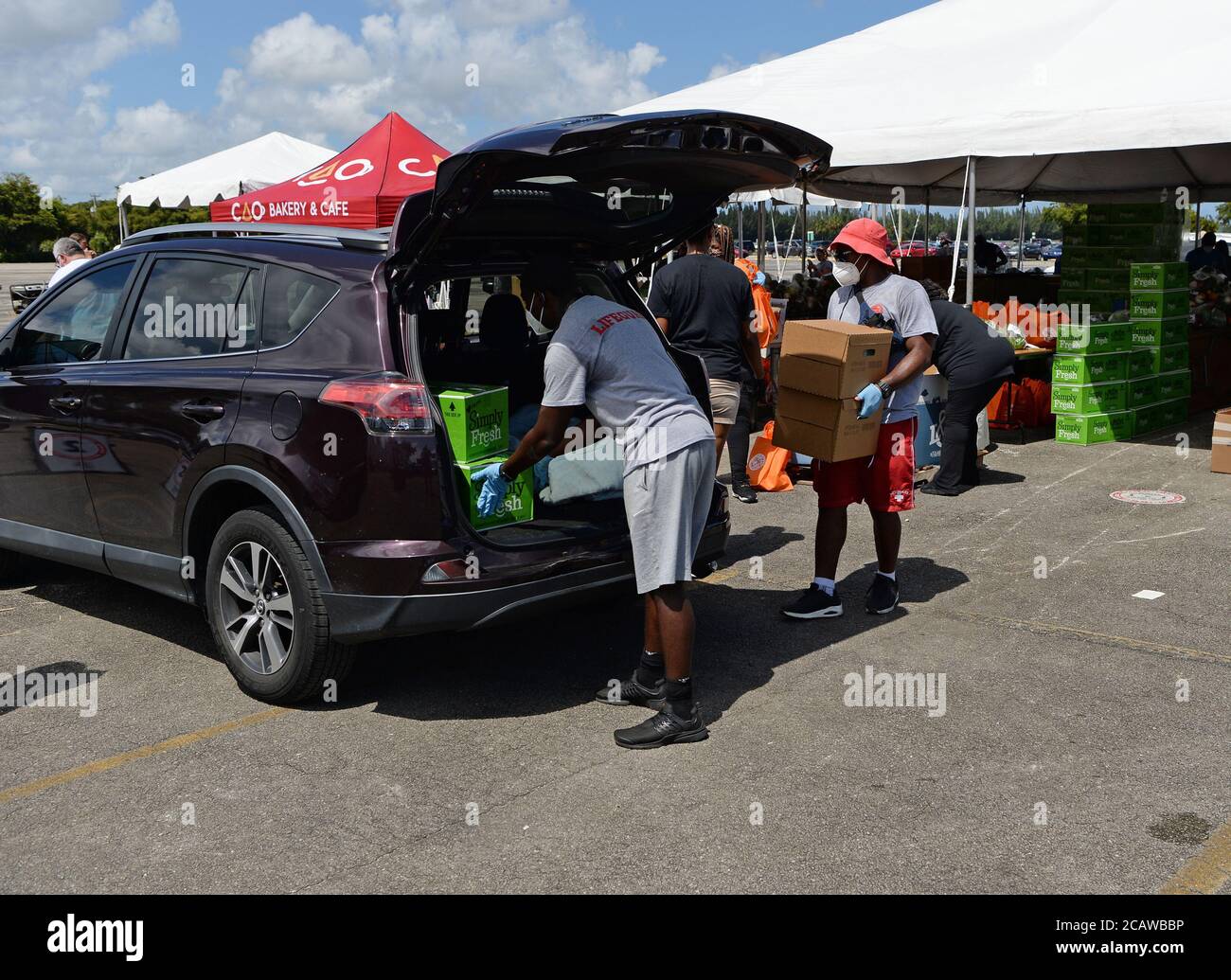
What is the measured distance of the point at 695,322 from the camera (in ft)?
26.1

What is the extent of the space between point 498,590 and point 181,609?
2.57 metres

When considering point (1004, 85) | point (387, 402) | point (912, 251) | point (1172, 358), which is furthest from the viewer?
point (912, 251)

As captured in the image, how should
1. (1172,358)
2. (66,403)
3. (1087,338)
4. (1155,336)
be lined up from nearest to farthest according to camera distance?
(66,403) → (1087,338) → (1155,336) → (1172,358)

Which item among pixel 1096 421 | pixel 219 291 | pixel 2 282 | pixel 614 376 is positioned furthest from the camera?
pixel 2 282

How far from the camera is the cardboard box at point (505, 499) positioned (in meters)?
4.68

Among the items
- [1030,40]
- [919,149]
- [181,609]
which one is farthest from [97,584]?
[1030,40]

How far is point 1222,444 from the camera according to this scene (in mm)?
9211

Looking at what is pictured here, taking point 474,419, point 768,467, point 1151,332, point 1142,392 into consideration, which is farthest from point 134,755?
point 1151,332

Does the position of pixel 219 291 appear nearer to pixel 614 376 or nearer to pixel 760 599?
pixel 614 376

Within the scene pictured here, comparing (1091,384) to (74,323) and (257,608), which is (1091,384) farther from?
(74,323)

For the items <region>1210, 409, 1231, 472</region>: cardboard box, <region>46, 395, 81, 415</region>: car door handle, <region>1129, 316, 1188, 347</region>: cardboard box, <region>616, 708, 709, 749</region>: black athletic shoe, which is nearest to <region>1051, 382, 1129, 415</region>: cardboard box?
<region>1129, 316, 1188, 347</region>: cardboard box

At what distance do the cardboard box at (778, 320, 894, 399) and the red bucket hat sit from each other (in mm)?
384

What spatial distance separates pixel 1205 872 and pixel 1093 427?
25.8 ft

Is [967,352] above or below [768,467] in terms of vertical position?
above
